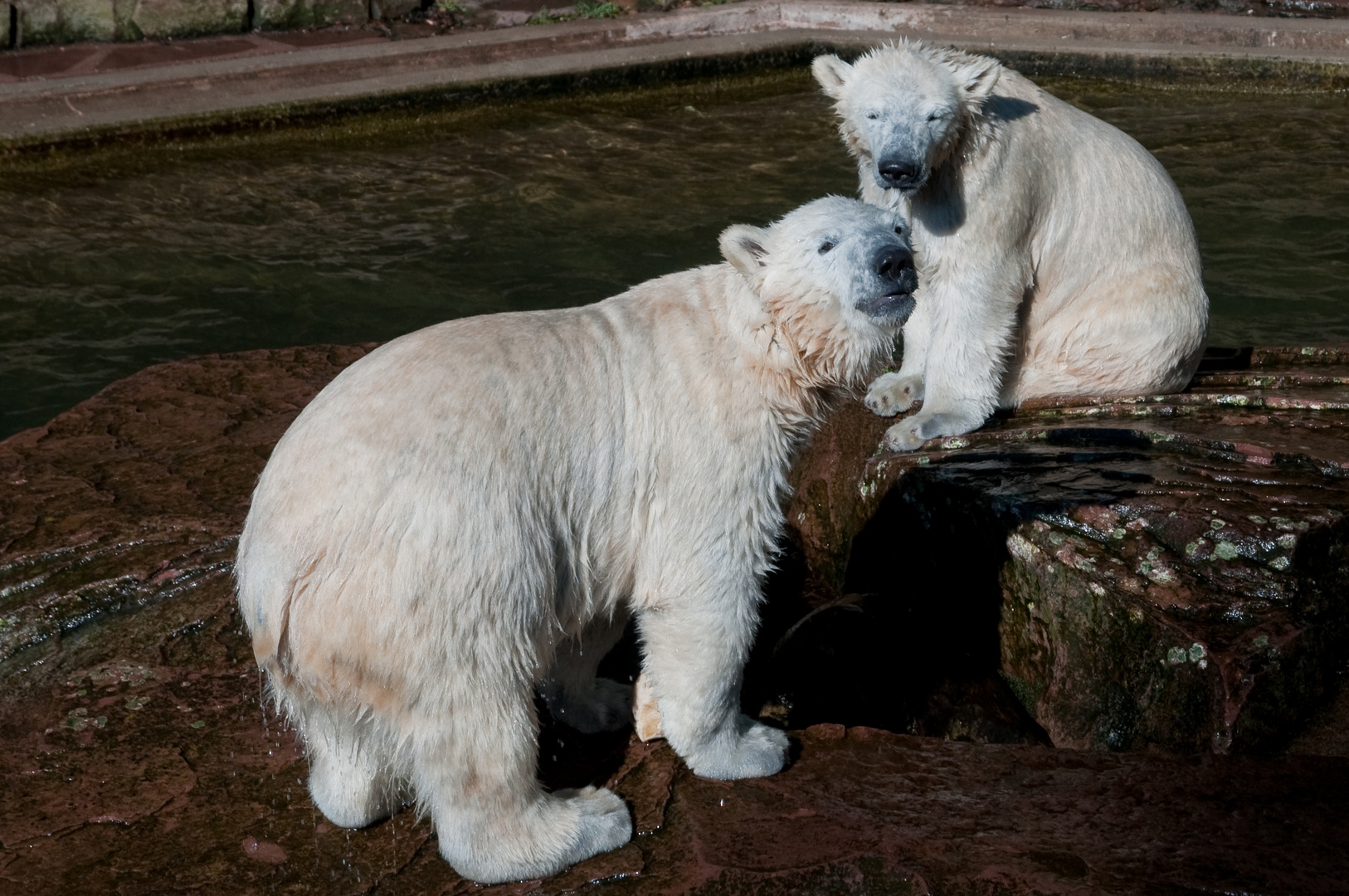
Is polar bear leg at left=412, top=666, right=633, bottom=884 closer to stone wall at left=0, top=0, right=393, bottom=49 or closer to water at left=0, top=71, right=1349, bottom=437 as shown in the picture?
water at left=0, top=71, right=1349, bottom=437

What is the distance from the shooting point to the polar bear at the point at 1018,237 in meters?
4.03

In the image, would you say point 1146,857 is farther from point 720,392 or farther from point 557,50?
point 557,50

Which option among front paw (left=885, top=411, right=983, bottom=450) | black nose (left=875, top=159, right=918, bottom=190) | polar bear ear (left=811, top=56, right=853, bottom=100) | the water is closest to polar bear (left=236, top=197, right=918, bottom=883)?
black nose (left=875, top=159, right=918, bottom=190)

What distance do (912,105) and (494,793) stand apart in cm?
248

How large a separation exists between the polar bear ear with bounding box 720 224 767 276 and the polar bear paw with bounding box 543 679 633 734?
1107 millimetres

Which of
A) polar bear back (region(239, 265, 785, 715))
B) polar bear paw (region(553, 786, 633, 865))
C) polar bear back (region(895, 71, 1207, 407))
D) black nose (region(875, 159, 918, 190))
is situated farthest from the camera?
polar bear back (region(895, 71, 1207, 407))

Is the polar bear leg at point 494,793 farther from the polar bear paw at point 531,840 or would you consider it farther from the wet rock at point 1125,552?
the wet rock at point 1125,552

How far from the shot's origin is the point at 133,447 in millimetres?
4480

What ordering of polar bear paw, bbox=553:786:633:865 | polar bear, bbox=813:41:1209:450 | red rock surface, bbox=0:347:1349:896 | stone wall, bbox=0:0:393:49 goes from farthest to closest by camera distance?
stone wall, bbox=0:0:393:49
polar bear, bbox=813:41:1209:450
polar bear paw, bbox=553:786:633:865
red rock surface, bbox=0:347:1349:896

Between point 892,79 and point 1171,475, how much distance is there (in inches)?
58.1

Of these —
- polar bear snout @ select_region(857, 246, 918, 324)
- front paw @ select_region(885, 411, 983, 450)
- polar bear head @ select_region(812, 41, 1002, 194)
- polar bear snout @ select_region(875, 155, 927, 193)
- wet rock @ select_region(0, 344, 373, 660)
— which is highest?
polar bear head @ select_region(812, 41, 1002, 194)

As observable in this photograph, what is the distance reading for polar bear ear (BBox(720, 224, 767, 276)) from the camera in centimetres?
273

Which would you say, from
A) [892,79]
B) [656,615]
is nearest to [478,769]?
[656,615]

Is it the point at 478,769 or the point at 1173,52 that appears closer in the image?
the point at 478,769
